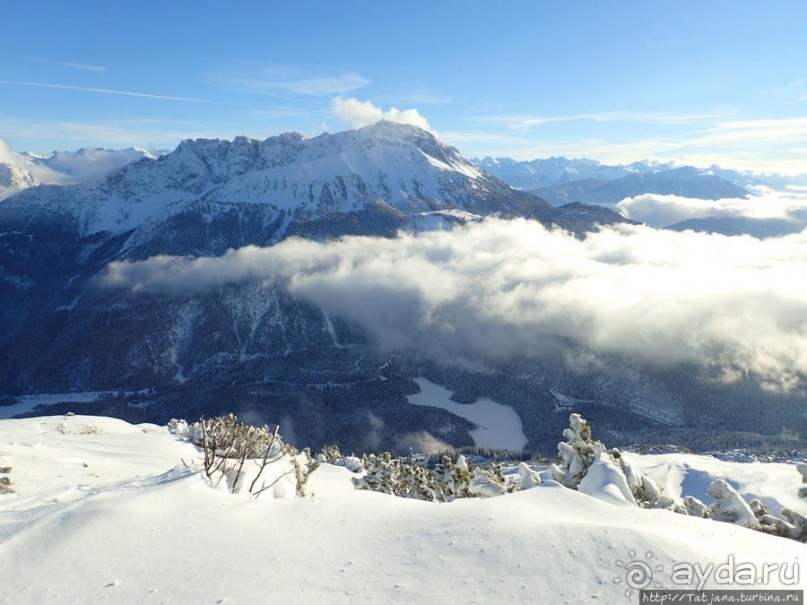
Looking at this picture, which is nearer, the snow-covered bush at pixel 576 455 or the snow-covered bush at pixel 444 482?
the snow-covered bush at pixel 576 455

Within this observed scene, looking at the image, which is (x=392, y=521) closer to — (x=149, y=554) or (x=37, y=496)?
(x=149, y=554)

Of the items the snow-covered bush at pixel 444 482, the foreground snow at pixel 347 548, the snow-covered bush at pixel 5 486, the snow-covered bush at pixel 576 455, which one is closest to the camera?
the foreground snow at pixel 347 548

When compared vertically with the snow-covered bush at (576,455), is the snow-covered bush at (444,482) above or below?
below

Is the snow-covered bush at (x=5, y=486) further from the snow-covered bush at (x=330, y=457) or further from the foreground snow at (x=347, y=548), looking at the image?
the snow-covered bush at (x=330, y=457)

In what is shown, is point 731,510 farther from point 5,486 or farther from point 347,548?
point 5,486

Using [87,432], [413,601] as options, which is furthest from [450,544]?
[87,432]

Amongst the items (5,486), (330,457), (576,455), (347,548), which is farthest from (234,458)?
(330,457)

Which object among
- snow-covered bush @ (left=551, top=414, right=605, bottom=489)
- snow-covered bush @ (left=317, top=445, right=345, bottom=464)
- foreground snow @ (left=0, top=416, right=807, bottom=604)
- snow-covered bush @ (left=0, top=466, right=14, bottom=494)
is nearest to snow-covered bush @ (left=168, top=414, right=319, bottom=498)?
foreground snow @ (left=0, top=416, right=807, bottom=604)

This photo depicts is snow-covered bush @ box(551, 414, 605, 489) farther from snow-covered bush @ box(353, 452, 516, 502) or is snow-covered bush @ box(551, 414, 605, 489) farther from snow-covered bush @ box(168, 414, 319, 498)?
snow-covered bush @ box(168, 414, 319, 498)

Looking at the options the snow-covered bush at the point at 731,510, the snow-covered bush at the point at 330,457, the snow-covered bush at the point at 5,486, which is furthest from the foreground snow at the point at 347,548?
the snow-covered bush at the point at 330,457
